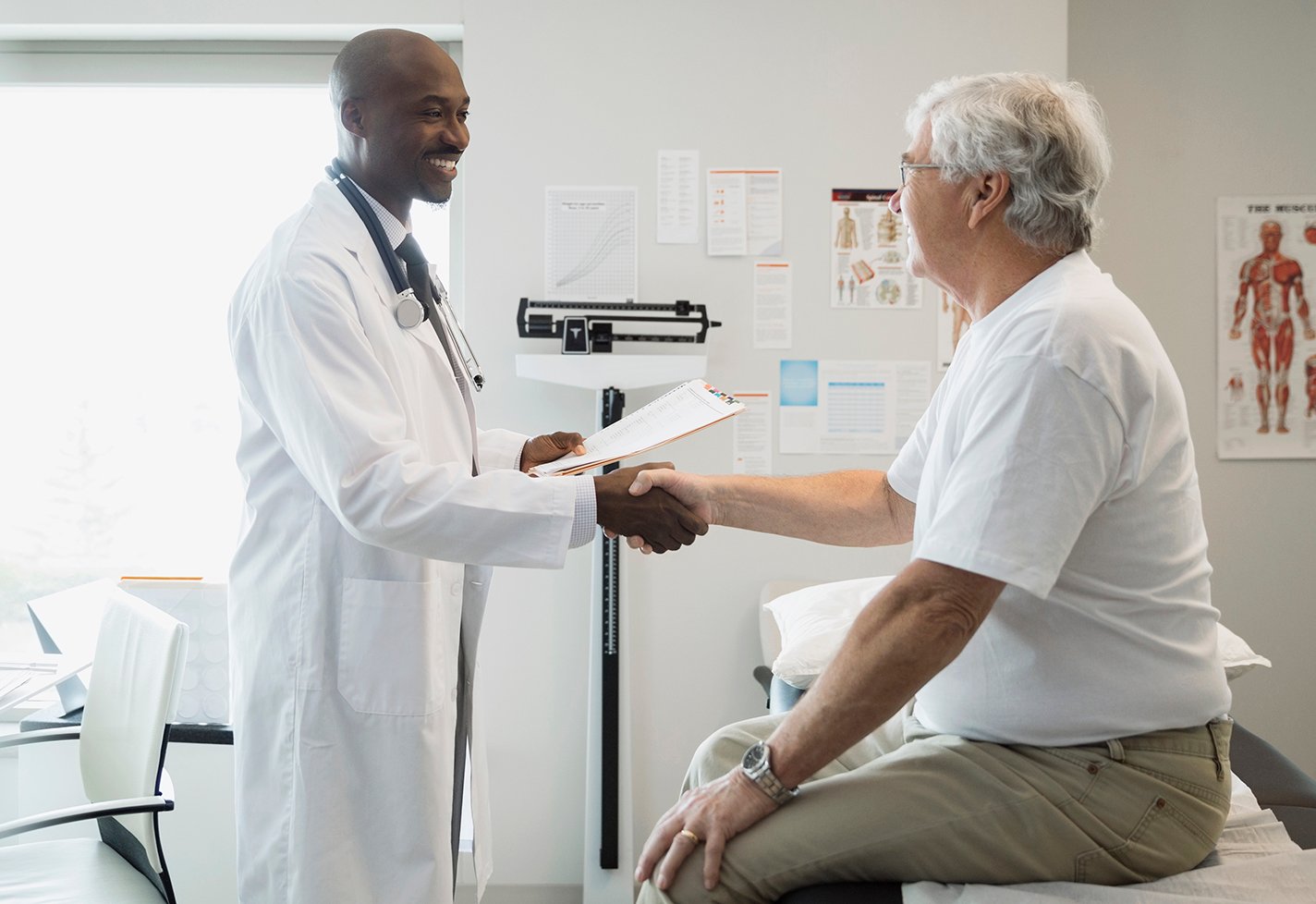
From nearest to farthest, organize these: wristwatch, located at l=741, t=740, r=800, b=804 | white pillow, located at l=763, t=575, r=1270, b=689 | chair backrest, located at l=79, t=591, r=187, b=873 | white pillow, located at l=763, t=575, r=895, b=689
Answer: wristwatch, located at l=741, t=740, r=800, b=804
chair backrest, located at l=79, t=591, r=187, b=873
white pillow, located at l=763, t=575, r=1270, b=689
white pillow, located at l=763, t=575, r=895, b=689

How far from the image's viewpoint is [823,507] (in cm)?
190

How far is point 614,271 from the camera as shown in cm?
291

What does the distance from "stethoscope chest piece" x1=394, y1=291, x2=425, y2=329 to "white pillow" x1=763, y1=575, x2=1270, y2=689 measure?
37.2 inches

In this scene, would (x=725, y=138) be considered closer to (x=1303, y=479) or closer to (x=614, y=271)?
(x=614, y=271)

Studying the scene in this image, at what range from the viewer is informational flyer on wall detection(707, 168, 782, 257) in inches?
114

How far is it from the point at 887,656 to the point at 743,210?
6.35 ft

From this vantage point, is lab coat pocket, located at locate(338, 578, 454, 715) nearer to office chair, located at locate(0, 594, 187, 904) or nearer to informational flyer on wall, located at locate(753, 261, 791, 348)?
office chair, located at locate(0, 594, 187, 904)

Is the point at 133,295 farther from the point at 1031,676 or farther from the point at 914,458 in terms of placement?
the point at 1031,676

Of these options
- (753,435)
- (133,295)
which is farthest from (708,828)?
(133,295)

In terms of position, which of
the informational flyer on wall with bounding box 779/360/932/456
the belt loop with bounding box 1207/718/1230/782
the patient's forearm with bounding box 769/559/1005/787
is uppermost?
the informational flyer on wall with bounding box 779/360/932/456

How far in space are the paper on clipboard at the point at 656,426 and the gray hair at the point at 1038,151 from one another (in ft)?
1.76

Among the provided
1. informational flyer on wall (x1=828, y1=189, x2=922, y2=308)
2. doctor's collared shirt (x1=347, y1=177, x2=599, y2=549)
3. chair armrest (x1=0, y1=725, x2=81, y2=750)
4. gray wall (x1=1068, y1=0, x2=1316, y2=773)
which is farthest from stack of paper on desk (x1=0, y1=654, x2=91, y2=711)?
gray wall (x1=1068, y1=0, x2=1316, y2=773)

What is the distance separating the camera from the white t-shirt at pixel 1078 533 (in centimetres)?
117

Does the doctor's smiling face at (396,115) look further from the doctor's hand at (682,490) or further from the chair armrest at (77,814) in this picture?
the chair armrest at (77,814)
